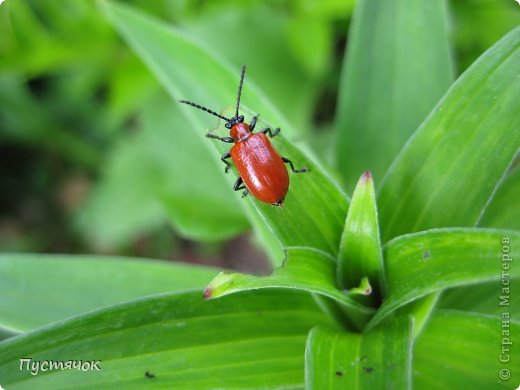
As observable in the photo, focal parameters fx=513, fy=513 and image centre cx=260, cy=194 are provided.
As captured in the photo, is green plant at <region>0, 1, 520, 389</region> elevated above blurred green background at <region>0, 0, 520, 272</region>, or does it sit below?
below

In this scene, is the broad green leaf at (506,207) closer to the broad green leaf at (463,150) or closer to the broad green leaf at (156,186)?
the broad green leaf at (463,150)

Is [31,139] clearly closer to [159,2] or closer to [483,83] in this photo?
[159,2]

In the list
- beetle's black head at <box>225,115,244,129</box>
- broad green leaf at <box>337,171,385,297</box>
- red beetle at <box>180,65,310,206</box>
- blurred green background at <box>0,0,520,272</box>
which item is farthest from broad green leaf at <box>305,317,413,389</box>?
blurred green background at <box>0,0,520,272</box>

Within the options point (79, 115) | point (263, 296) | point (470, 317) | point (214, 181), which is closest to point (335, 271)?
point (263, 296)

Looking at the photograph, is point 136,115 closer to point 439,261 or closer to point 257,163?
point 257,163

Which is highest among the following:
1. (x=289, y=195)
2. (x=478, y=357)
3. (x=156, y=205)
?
(x=156, y=205)

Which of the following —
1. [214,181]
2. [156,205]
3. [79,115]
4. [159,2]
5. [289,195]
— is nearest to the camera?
[289,195]

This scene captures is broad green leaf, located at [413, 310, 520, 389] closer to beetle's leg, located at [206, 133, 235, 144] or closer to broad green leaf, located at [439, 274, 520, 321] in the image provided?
broad green leaf, located at [439, 274, 520, 321]

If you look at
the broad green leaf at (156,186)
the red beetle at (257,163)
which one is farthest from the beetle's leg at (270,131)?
the broad green leaf at (156,186)
